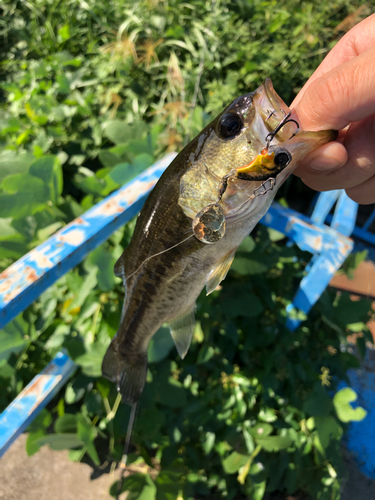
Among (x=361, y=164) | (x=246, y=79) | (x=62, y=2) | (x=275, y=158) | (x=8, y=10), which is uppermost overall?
(x=8, y=10)

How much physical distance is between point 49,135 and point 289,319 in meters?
2.13

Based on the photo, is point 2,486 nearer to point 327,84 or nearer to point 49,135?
point 49,135

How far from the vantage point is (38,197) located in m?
1.39

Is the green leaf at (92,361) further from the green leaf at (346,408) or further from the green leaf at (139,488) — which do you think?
the green leaf at (346,408)

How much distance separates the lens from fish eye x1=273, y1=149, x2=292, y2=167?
70 cm

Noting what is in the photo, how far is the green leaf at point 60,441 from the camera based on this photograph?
1.30 m

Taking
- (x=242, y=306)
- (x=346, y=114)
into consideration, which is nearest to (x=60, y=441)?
(x=242, y=306)

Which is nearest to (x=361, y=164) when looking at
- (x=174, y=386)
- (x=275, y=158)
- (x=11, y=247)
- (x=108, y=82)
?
(x=275, y=158)

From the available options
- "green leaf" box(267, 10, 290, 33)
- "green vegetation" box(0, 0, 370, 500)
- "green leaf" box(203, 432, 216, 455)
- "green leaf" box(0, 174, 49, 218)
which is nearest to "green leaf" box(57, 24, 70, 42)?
"green vegetation" box(0, 0, 370, 500)

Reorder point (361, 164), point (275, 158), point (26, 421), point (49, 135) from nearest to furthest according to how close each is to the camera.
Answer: point (275, 158), point (361, 164), point (26, 421), point (49, 135)

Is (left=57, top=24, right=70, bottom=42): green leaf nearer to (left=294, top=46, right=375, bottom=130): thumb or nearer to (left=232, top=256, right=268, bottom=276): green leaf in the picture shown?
(left=232, top=256, right=268, bottom=276): green leaf

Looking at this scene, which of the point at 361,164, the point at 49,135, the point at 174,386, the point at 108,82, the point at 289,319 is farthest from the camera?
the point at 108,82

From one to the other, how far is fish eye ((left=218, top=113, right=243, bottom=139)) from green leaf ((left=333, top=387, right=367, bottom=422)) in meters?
1.54

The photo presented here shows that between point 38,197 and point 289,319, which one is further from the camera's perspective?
point 289,319
